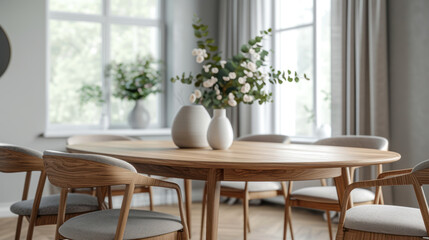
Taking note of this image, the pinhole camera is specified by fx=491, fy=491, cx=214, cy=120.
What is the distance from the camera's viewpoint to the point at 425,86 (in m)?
3.59

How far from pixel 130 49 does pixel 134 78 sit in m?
0.44

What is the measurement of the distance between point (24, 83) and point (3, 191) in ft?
3.33

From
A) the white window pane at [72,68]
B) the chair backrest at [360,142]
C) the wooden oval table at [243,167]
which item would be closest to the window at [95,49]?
the white window pane at [72,68]

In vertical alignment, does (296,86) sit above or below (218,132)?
above

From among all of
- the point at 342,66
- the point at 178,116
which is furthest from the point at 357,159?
the point at 342,66

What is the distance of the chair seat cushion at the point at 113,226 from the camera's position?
1859 mm

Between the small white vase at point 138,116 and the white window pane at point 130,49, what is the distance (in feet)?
0.76

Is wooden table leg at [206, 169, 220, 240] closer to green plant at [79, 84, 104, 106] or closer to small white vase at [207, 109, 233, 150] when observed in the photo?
small white vase at [207, 109, 233, 150]

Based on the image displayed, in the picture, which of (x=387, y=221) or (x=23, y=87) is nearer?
(x=387, y=221)

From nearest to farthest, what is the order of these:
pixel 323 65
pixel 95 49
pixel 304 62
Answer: pixel 323 65 → pixel 304 62 → pixel 95 49

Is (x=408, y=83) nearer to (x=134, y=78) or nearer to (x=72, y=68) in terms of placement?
(x=134, y=78)

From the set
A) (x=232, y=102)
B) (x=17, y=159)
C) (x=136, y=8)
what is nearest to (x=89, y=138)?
(x=17, y=159)

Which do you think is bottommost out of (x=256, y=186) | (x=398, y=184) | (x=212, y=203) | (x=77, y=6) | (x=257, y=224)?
(x=257, y=224)

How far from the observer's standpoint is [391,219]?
194 centimetres
